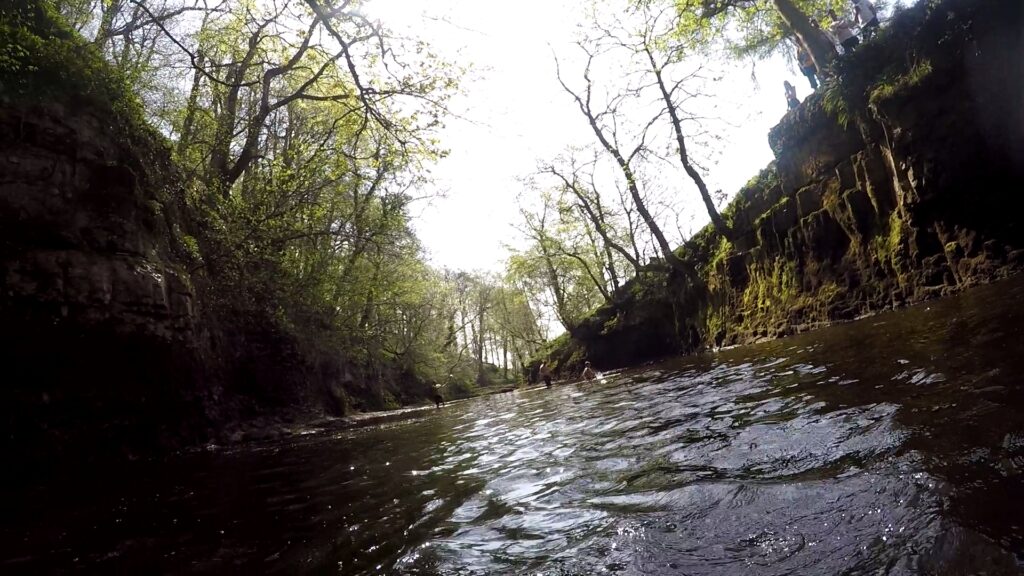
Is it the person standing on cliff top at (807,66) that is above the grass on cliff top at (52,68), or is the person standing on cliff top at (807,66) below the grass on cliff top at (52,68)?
above

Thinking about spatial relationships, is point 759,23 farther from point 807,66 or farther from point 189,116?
point 189,116

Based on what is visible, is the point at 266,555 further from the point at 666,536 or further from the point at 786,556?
the point at 786,556

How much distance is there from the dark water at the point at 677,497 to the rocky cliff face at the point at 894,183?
12.4 feet

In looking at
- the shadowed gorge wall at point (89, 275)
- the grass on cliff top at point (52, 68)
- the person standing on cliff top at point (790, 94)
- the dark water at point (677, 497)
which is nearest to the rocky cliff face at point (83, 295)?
the shadowed gorge wall at point (89, 275)

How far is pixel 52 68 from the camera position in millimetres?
8539

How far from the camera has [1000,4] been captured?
8.31 m

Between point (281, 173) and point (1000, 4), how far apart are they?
1565 centimetres

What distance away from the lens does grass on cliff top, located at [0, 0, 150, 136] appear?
26.0 ft

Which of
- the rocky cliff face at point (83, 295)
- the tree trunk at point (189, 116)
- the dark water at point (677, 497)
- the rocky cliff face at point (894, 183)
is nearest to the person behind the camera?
the dark water at point (677, 497)

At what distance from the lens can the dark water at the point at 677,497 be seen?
6.31 feet

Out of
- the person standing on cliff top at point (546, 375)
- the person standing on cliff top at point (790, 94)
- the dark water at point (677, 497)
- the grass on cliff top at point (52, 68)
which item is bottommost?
the person standing on cliff top at point (546, 375)

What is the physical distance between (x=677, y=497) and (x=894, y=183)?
11.3m

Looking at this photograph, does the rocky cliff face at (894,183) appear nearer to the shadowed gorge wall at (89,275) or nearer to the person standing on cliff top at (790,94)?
the person standing on cliff top at (790,94)

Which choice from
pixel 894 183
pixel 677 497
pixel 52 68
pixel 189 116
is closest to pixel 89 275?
pixel 52 68
